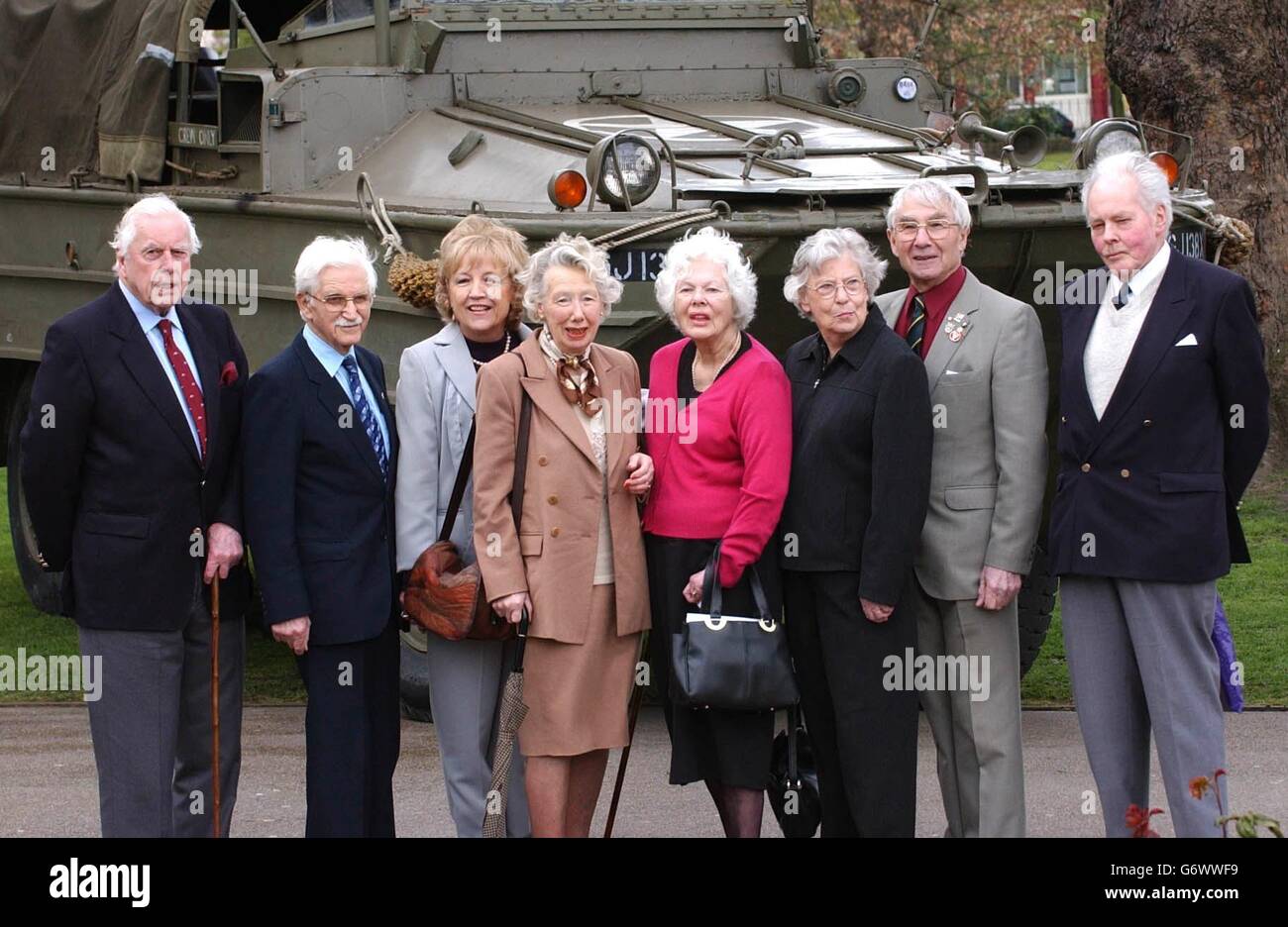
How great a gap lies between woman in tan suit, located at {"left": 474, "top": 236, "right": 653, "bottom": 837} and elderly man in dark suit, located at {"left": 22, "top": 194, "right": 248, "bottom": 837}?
2.12ft

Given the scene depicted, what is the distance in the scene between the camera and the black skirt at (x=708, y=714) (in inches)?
197

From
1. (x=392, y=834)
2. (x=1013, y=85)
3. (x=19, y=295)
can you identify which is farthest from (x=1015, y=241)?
(x=1013, y=85)

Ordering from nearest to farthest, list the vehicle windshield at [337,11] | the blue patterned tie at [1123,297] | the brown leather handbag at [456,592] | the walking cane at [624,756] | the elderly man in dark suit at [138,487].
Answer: the elderly man in dark suit at [138,487] → the blue patterned tie at [1123,297] → the brown leather handbag at [456,592] → the walking cane at [624,756] → the vehicle windshield at [337,11]

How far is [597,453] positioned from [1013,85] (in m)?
40.0

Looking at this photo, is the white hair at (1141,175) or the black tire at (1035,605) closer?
the white hair at (1141,175)

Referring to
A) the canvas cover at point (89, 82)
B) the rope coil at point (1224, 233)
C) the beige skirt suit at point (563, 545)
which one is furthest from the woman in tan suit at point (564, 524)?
the canvas cover at point (89, 82)

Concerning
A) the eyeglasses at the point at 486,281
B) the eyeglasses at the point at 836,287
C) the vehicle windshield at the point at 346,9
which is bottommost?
the eyeglasses at the point at 836,287

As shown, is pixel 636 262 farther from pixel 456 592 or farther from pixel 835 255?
pixel 456 592

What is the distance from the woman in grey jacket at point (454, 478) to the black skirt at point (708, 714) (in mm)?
433

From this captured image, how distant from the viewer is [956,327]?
5121 mm

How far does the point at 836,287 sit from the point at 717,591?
79cm

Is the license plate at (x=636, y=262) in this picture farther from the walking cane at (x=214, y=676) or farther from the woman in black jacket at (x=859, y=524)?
the walking cane at (x=214, y=676)

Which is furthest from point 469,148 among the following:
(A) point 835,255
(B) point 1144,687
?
(B) point 1144,687
